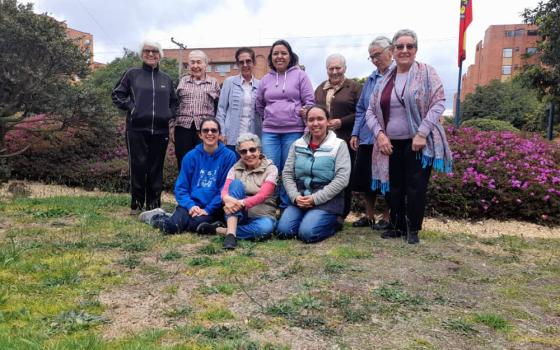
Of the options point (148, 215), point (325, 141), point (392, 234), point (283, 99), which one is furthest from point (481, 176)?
point (148, 215)

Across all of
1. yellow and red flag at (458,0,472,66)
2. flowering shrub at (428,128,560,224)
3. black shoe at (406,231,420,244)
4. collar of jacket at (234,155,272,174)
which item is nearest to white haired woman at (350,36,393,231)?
black shoe at (406,231,420,244)

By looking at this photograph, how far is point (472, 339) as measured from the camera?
2.50 metres

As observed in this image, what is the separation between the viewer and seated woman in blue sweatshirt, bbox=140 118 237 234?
4.88 metres

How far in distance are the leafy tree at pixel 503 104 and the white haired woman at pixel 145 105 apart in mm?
31556

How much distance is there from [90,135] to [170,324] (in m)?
8.91

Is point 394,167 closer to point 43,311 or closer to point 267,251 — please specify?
point 267,251

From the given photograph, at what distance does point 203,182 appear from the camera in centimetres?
501

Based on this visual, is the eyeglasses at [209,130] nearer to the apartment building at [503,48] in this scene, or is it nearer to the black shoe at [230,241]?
the black shoe at [230,241]

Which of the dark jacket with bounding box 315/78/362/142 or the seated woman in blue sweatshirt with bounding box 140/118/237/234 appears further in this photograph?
the dark jacket with bounding box 315/78/362/142

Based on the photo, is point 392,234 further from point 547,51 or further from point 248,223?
point 547,51

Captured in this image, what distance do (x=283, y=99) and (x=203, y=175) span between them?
1226mm

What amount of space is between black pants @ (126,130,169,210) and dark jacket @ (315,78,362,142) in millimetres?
2108

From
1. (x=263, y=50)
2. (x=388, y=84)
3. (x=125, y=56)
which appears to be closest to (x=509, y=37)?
(x=263, y=50)

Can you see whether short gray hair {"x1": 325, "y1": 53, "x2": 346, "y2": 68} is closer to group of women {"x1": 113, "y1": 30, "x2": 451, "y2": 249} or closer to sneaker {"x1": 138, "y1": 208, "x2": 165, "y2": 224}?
group of women {"x1": 113, "y1": 30, "x2": 451, "y2": 249}
